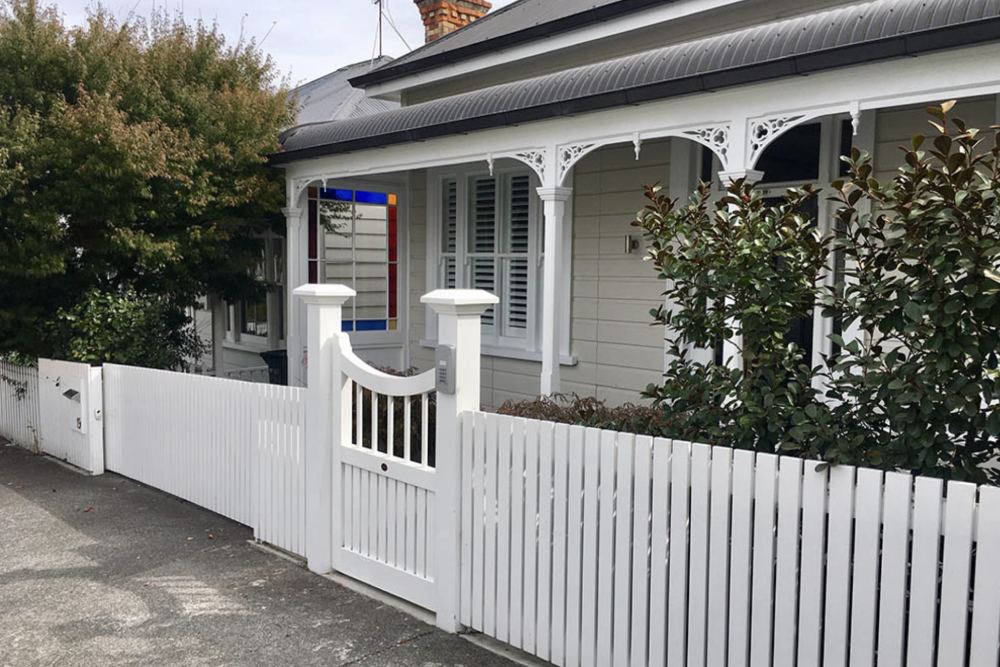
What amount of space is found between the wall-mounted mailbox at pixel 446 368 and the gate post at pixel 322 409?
110cm

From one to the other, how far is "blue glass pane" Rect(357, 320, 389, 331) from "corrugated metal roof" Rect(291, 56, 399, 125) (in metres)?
3.43

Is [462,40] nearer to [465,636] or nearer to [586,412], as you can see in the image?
[586,412]

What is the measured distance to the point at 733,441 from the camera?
3.67m

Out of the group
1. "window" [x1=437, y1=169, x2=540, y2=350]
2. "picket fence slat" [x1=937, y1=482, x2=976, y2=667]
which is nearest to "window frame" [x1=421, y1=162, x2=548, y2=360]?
"window" [x1=437, y1=169, x2=540, y2=350]

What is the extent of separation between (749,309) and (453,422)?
155cm

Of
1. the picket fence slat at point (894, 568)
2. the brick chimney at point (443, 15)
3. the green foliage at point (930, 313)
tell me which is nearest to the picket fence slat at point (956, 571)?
the picket fence slat at point (894, 568)

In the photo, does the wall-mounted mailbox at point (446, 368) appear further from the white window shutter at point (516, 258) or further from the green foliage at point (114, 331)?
the green foliage at point (114, 331)

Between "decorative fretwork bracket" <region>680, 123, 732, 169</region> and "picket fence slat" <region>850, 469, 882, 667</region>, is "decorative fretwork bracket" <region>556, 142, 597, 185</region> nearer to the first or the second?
"decorative fretwork bracket" <region>680, 123, 732, 169</region>

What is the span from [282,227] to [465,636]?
732 cm

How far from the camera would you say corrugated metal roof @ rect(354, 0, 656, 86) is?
27.5ft

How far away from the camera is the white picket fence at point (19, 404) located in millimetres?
8836

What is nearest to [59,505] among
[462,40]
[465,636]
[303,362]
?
[303,362]

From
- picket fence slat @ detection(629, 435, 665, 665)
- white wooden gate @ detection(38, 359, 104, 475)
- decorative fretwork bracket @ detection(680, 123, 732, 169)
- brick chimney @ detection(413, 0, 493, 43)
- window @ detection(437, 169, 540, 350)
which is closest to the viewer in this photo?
picket fence slat @ detection(629, 435, 665, 665)

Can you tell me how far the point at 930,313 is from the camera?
9.59 ft
